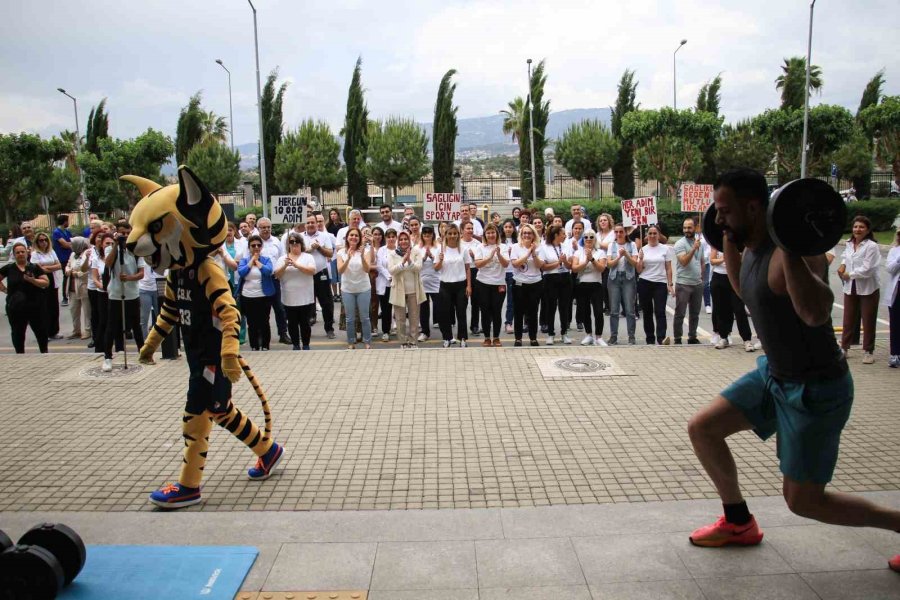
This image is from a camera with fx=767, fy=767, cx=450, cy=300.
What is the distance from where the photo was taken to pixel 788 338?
3.78 metres

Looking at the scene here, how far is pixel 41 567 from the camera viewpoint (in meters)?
3.83

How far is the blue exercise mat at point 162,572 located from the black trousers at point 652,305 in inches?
308

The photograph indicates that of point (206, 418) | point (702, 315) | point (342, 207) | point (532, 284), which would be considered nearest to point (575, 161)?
point (342, 207)

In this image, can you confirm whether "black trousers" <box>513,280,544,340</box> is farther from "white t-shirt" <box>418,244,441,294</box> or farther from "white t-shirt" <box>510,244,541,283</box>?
"white t-shirt" <box>418,244,441,294</box>

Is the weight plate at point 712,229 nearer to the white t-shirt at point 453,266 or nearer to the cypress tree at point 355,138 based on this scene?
the white t-shirt at point 453,266

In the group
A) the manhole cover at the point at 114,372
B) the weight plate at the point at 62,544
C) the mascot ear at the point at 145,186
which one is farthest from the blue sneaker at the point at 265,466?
the manhole cover at the point at 114,372

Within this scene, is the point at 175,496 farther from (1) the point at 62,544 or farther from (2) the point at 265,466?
(1) the point at 62,544

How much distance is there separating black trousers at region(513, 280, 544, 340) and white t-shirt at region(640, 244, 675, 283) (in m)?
1.51

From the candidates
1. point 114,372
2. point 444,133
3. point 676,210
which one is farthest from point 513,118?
point 114,372

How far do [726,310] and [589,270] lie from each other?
203cm

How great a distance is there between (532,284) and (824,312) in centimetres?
761

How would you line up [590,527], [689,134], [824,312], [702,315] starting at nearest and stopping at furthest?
1. [824,312]
2. [590,527]
3. [702,315]
4. [689,134]

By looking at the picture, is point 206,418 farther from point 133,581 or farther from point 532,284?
point 532,284

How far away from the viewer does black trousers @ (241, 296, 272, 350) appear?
1121 cm
